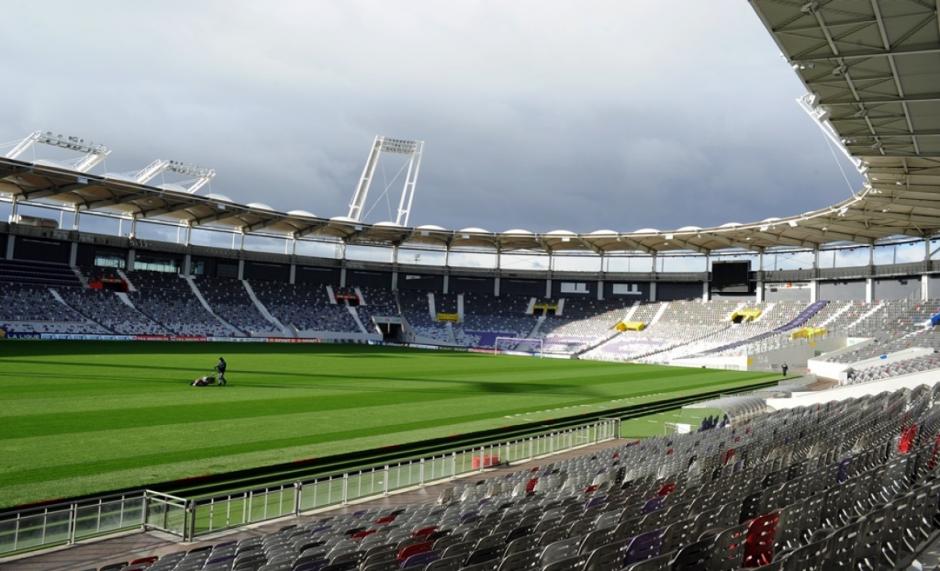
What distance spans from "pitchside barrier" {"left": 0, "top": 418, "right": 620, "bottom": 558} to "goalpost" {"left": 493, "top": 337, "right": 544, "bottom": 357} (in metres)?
51.3

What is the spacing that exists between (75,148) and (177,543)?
181 ft

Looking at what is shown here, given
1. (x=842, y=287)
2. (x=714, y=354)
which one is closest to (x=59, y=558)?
(x=714, y=354)

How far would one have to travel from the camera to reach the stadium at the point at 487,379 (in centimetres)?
644

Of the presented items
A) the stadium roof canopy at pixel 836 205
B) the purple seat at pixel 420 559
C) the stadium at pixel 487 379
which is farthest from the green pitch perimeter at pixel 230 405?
the stadium roof canopy at pixel 836 205

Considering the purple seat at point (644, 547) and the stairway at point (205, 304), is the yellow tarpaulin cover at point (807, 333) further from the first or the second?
the purple seat at point (644, 547)

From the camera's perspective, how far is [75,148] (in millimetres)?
55062

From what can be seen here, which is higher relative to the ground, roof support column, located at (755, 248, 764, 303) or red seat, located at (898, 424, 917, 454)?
roof support column, located at (755, 248, 764, 303)

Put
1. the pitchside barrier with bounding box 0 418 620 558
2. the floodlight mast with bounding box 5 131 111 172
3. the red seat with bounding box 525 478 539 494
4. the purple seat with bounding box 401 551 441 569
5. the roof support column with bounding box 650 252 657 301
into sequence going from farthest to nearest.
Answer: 1. the roof support column with bounding box 650 252 657 301
2. the floodlight mast with bounding box 5 131 111 172
3. the red seat with bounding box 525 478 539 494
4. the pitchside barrier with bounding box 0 418 620 558
5. the purple seat with bounding box 401 551 441 569

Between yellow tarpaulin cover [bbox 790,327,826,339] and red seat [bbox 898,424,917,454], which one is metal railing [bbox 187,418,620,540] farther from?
yellow tarpaulin cover [bbox 790,327,826,339]

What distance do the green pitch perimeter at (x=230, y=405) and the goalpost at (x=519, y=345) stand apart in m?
22.3

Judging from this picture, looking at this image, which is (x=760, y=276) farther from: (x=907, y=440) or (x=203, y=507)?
(x=203, y=507)

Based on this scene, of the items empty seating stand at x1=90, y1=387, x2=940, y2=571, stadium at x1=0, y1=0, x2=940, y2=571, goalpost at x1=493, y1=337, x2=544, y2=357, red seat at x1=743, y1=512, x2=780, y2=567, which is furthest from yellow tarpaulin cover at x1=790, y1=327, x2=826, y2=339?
red seat at x1=743, y1=512, x2=780, y2=567

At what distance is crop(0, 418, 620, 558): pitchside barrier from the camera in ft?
30.0

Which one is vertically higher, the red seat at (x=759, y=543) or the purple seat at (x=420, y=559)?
the red seat at (x=759, y=543)
